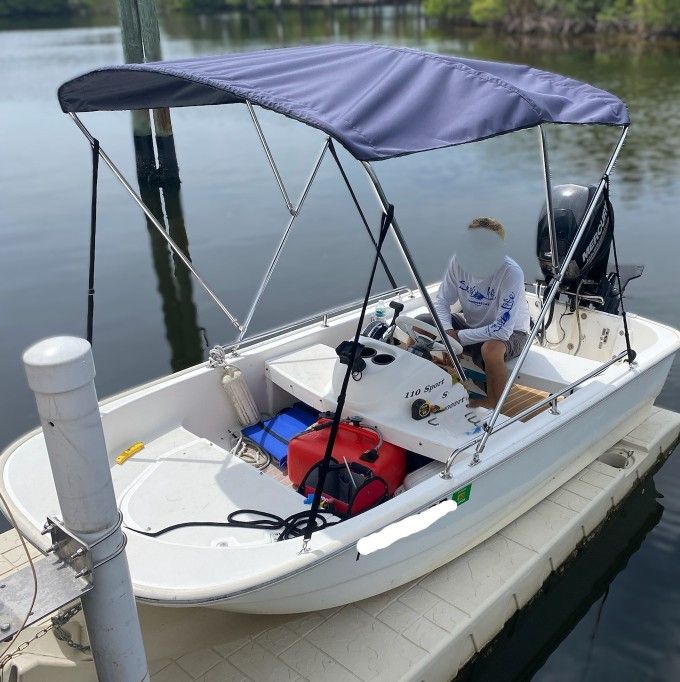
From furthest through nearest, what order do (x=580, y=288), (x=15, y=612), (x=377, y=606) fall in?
(x=580, y=288), (x=377, y=606), (x=15, y=612)

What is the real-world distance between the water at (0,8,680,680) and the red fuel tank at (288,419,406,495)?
43.2 inches

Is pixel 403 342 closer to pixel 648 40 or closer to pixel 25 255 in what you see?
pixel 25 255

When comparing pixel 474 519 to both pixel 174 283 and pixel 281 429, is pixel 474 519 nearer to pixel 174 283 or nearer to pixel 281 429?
pixel 281 429

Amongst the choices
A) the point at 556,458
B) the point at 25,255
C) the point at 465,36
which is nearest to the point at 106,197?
the point at 25,255

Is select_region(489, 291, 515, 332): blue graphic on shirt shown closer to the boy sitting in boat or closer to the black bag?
the boy sitting in boat

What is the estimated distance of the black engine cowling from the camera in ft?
17.3

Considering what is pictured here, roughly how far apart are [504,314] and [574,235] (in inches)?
53.7

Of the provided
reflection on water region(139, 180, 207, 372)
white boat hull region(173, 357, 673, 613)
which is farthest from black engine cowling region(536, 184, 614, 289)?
reflection on water region(139, 180, 207, 372)

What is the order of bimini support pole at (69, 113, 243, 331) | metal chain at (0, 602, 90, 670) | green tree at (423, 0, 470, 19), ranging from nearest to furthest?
metal chain at (0, 602, 90, 670) → bimini support pole at (69, 113, 243, 331) → green tree at (423, 0, 470, 19)

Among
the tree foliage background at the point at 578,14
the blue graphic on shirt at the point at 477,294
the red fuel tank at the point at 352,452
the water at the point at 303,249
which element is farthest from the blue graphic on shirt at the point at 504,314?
the tree foliage background at the point at 578,14

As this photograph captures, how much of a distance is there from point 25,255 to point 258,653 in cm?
771

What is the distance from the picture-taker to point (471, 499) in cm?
363

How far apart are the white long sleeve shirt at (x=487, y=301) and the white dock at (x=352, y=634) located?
1.22 m

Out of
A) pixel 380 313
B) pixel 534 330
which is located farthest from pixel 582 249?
pixel 534 330
